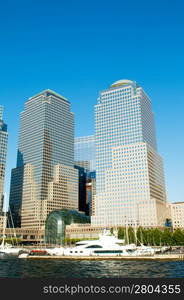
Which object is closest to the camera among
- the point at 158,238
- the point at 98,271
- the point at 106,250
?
the point at 98,271

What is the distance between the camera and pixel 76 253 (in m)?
114

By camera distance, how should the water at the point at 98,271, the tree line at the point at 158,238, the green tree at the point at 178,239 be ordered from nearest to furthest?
Result: the water at the point at 98,271
the green tree at the point at 178,239
the tree line at the point at 158,238

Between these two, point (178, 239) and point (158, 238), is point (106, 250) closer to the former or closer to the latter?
point (158, 238)

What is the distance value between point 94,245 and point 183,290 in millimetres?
91667

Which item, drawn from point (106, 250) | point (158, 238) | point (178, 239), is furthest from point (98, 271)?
point (178, 239)

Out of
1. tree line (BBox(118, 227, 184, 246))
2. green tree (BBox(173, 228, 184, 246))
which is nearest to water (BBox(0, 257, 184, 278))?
tree line (BBox(118, 227, 184, 246))

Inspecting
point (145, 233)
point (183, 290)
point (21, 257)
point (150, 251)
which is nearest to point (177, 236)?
point (145, 233)

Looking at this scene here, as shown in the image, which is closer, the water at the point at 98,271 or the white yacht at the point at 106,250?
the water at the point at 98,271

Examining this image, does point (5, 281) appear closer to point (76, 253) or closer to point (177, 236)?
point (76, 253)

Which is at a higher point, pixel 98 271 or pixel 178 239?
pixel 98 271

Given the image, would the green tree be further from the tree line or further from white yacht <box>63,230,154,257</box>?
white yacht <box>63,230,154,257</box>

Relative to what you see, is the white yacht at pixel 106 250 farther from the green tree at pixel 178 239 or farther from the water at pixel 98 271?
the green tree at pixel 178 239

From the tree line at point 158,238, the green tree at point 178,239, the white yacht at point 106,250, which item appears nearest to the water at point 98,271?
the white yacht at point 106,250

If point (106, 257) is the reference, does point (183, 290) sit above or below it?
above
